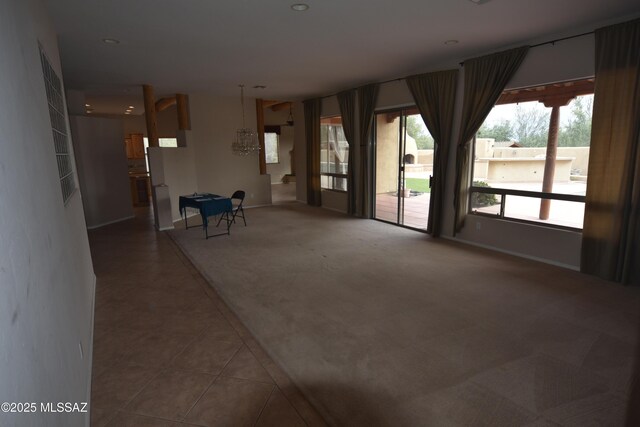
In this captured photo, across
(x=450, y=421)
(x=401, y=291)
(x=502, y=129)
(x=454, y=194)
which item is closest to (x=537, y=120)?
(x=502, y=129)

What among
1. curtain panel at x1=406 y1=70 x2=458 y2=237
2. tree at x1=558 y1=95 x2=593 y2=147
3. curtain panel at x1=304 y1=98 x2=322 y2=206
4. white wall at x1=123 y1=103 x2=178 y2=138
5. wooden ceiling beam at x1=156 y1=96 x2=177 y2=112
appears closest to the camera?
tree at x1=558 y1=95 x2=593 y2=147

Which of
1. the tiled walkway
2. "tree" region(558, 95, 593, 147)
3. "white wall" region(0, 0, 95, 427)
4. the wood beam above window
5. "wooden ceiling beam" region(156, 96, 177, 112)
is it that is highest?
"wooden ceiling beam" region(156, 96, 177, 112)

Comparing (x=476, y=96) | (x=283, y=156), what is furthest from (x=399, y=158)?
(x=283, y=156)

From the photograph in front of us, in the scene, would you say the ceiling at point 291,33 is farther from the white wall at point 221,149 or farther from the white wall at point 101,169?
the white wall at point 221,149

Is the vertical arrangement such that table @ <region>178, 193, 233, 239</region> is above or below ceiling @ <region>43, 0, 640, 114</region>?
below

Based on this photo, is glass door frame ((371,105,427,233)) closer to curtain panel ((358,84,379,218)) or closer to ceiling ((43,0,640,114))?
curtain panel ((358,84,379,218))

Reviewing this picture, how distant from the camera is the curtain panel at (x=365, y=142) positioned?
6.61 metres

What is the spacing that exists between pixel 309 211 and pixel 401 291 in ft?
15.7

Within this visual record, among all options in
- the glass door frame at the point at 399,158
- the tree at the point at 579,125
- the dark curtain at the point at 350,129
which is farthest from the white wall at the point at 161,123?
the tree at the point at 579,125

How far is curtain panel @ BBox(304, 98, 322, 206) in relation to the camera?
27.3 ft

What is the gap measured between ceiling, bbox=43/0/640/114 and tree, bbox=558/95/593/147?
2.53 ft

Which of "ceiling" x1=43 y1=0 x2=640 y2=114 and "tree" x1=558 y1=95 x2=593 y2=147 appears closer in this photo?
"ceiling" x1=43 y1=0 x2=640 y2=114

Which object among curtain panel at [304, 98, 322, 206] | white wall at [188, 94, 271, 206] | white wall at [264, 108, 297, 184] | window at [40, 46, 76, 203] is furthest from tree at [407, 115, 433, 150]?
white wall at [264, 108, 297, 184]

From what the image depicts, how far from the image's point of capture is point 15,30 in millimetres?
1504
